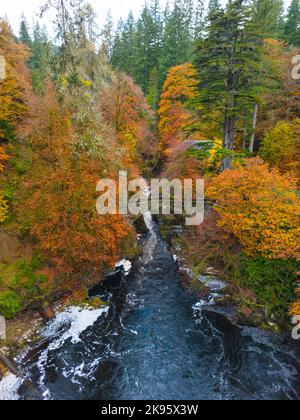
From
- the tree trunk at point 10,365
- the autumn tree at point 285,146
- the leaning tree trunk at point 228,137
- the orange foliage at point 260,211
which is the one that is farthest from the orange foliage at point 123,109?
the tree trunk at point 10,365

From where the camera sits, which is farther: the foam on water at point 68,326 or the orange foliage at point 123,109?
the orange foliage at point 123,109

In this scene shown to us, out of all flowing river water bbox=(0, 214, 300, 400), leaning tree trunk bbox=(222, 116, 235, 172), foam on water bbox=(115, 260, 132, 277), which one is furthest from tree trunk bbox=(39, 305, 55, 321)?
leaning tree trunk bbox=(222, 116, 235, 172)

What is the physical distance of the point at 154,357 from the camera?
1207 cm

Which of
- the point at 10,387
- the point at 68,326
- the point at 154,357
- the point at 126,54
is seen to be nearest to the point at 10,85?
the point at 68,326

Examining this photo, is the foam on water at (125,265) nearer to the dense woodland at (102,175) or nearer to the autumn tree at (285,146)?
the dense woodland at (102,175)

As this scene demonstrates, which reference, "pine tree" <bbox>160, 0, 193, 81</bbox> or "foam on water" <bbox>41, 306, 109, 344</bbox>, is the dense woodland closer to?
"foam on water" <bbox>41, 306, 109, 344</bbox>

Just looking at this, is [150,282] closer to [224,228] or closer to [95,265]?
[95,265]

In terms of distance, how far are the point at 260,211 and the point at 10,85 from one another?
56.0 feet

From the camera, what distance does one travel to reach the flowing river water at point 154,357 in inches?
414

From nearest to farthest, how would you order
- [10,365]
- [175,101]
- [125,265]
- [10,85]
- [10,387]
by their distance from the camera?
[10,387], [10,365], [10,85], [125,265], [175,101]

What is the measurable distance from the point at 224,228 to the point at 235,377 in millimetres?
7137

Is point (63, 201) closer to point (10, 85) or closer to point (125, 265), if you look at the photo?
point (125, 265)

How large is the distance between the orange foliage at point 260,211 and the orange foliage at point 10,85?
14272mm
